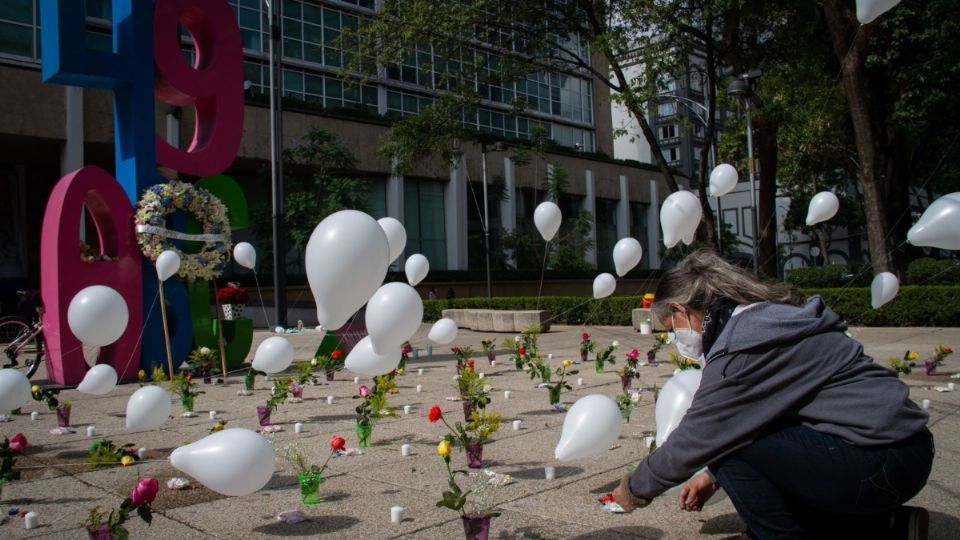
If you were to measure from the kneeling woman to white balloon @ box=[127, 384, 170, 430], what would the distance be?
11.8ft

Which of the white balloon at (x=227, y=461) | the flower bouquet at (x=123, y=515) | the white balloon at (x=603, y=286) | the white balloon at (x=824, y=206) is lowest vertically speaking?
the flower bouquet at (x=123, y=515)

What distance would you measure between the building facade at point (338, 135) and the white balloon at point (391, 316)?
1385 centimetres

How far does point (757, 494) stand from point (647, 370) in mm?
6862

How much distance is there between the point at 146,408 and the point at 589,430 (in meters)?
3.09

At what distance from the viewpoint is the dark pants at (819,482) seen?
7.52ft

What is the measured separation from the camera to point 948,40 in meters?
16.1

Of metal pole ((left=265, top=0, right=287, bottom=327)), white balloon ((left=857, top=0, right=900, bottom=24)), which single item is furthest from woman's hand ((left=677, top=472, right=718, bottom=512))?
metal pole ((left=265, top=0, right=287, bottom=327))

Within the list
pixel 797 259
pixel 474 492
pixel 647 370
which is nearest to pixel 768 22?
pixel 647 370

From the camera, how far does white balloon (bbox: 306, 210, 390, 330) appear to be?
13.0 ft

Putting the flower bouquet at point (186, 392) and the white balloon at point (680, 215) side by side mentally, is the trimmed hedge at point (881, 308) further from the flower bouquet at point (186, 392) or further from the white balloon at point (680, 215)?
the flower bouquet at point (186, 392)

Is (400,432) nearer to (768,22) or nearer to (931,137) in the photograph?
(768,22)

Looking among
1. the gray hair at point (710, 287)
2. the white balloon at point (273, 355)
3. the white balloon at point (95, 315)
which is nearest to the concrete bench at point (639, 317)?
the white balloon at point (273, 355)

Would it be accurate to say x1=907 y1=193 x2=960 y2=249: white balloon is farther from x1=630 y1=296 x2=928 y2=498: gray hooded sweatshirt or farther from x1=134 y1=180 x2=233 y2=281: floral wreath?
x1=134 y1=180 x2=233 y2=281: floral wreath

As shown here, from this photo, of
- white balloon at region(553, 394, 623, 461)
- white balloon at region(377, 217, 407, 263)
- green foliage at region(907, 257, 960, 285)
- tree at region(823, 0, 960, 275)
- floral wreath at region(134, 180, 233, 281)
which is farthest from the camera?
green foliage at region(907, 257, 960, 285)
